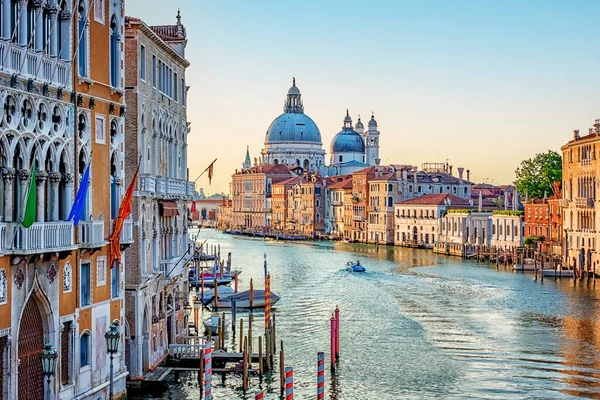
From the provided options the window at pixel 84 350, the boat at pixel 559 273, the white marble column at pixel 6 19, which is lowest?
the boat at pixel 559 273

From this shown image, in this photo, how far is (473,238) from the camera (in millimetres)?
52594

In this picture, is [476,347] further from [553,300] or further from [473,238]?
[473,238]

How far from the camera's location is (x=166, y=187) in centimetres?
1619

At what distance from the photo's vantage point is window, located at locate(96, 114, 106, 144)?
1212 centimetres

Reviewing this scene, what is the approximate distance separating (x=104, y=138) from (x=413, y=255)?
39.7 meters

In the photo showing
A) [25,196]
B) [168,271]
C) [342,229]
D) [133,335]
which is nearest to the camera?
[25,196]

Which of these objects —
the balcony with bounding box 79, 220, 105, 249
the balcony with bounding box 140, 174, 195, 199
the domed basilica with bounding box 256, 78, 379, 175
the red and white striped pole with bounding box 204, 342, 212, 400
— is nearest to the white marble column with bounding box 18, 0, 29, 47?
the balcony with bounding box 79, 220, 105, 249

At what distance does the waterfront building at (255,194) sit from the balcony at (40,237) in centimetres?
7350

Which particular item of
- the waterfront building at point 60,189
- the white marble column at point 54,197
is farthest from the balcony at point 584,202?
the white marble column at point 54,197

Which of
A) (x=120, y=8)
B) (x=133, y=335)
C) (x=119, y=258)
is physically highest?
(x=120, y=8)

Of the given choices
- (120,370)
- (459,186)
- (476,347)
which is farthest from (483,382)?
(459,186)

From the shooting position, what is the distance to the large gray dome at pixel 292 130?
97875mm

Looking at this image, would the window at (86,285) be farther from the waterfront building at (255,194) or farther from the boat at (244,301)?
the waterfront building at (255,194)

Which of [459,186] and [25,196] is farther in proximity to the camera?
[459,186]
